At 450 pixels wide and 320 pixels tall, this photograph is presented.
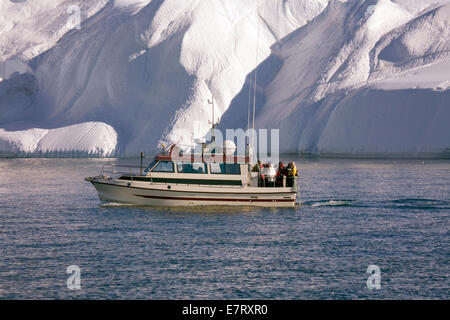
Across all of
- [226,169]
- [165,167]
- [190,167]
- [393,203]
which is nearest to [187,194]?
[190,167]

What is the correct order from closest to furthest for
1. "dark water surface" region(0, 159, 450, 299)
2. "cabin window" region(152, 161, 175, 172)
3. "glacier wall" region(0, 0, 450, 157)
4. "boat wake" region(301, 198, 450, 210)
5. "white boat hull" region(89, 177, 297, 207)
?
"dark water surface" region(0, 159, 450, 299) < "white boat hull" region(89, 177, 297, 207) < "cabin window" region(152, 161, 175, 172) < "boat wake" region(301, 198, 450, 210) < "glacier wall" region(0, 0, 450, 157)

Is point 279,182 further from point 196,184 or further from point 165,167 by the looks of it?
point 165,167

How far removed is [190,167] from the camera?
111ft

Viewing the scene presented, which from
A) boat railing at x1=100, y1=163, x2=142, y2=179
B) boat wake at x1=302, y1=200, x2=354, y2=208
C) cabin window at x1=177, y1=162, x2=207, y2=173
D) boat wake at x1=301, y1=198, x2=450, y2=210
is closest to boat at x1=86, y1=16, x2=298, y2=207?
cabin window at x1=177, y1=162, x2=207, y2=173

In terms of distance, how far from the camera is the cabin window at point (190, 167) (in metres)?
33.8

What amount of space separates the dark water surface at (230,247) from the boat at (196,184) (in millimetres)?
565

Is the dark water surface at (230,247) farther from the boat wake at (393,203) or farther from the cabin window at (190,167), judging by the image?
the cabin window at (190,167)

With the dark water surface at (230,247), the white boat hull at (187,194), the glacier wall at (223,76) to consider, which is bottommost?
the dark water surface at (230,247)

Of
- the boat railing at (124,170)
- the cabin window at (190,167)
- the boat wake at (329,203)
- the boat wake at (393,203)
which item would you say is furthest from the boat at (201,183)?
the boat wake at (393,203)

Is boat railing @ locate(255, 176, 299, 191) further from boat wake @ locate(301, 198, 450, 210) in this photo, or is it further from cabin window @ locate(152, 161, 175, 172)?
cabin window @ locate(152, 161, 175, 172)

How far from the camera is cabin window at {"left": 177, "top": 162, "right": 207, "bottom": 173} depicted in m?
33.8

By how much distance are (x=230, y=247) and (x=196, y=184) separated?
27.9 ft
